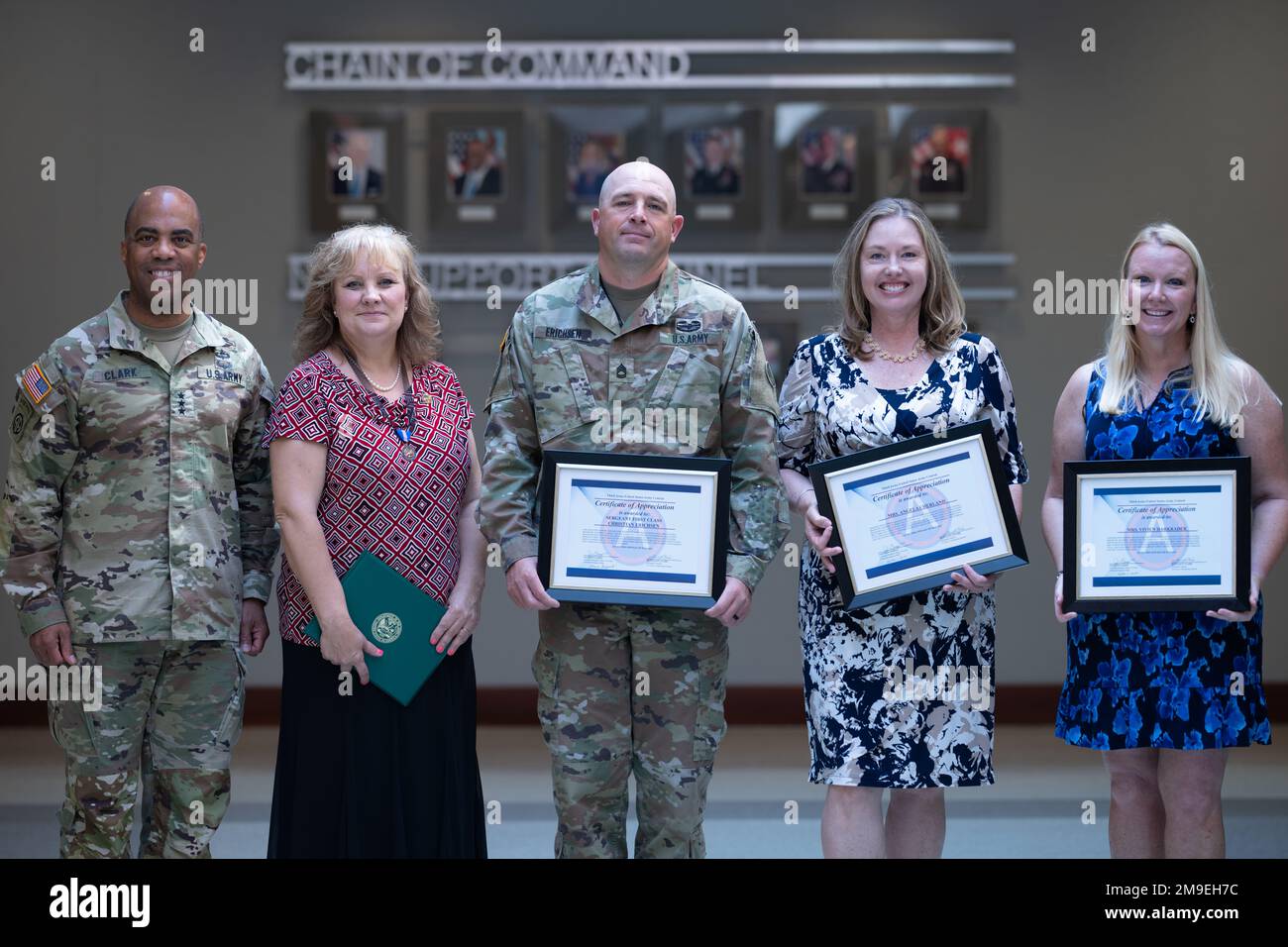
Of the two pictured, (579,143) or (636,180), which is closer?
(636,180)

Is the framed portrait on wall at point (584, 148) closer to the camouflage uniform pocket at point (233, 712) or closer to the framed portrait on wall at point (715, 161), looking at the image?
the framed portrait on wall at point (715, 161)

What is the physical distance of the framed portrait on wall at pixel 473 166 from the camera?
5.84 m

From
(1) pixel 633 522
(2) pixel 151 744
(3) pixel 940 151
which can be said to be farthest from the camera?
(3) pixel 940 151

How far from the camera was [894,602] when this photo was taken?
2.99 m

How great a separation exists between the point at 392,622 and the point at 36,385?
0.98 meters

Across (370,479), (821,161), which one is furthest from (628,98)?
(370,479)

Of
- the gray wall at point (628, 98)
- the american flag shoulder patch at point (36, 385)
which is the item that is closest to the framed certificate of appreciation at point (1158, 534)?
the american flag shoulder patch at point (36, 385)

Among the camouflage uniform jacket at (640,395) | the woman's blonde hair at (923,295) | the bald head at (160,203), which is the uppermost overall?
the bald head at (160,203)

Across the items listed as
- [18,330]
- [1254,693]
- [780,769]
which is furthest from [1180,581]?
[18,330]

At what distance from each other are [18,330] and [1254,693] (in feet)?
16.8

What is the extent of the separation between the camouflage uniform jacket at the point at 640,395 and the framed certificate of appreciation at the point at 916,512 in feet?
0.53

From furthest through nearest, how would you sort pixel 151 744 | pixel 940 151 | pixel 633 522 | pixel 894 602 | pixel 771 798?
pixel 940 151 → pixel 771 798 → pixel 151 744 → pixel 894 602 → pixel 633 522

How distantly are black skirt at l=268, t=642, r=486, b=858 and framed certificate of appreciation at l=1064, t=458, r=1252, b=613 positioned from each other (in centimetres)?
143

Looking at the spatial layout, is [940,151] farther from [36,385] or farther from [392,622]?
[36,385]
